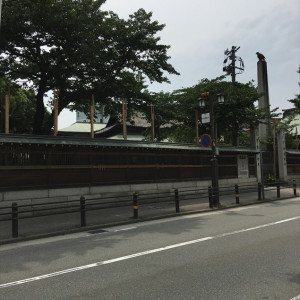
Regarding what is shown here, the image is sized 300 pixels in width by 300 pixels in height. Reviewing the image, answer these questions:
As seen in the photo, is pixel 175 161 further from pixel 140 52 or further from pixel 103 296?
pixel 103 296

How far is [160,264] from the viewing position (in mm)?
6141

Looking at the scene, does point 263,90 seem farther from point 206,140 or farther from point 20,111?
point 20,111

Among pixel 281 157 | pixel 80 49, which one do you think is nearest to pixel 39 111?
pixel 80 49

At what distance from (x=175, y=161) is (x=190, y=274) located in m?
13.6

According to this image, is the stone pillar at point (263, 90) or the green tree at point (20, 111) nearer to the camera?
the green tree at point (20, 111)

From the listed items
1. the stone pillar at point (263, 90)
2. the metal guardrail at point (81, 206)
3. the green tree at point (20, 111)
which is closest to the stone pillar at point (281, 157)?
the stone pillar at point (263, 90)

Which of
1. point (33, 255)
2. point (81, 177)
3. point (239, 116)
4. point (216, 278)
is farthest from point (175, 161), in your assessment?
point (216, 278)

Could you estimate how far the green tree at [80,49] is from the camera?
16484 mm

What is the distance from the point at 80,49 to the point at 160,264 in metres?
14.4

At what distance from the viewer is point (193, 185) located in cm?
1980

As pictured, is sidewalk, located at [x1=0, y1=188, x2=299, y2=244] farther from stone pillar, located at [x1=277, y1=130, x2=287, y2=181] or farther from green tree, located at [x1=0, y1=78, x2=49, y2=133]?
green tree, located at [x1=0, y1=78, x2=49, y2=133]

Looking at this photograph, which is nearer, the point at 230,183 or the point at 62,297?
the point at 62,297

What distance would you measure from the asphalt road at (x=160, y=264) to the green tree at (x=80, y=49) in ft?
38.6

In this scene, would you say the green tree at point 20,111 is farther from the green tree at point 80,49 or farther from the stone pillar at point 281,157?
the stone pillar at point 281,157
